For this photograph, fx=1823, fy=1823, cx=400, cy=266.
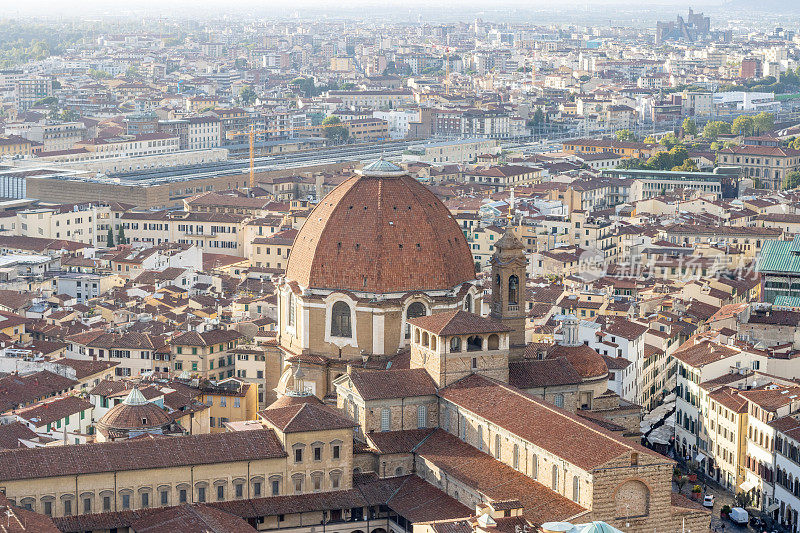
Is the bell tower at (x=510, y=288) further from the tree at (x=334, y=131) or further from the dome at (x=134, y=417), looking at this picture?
the tree at (x=334, y=131)

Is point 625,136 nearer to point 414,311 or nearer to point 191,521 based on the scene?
point 414,311

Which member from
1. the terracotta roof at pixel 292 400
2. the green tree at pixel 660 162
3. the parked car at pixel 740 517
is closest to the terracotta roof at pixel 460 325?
the terracotta roof at pixel 292 400

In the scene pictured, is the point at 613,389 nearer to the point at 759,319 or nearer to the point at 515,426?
the point at 759,319

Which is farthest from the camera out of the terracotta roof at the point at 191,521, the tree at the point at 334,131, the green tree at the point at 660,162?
the tree at the point at 334,131

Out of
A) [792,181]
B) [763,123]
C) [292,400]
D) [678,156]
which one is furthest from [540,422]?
[763,123]

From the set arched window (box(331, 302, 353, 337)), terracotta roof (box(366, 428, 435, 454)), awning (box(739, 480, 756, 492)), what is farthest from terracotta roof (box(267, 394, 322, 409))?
awning (box(739, 480, 756, 492))

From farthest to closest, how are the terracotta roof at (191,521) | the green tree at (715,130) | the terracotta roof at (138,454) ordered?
the green tree at (715,130) < the terracotta roof at (138,454) < the terracotta roof at (191,521)
